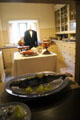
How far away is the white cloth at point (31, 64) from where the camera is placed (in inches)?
75.9

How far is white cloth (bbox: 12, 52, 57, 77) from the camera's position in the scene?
1.93 meters

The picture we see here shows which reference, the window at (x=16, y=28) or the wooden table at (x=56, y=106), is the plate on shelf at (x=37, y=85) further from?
the window at (x=16, y=28)

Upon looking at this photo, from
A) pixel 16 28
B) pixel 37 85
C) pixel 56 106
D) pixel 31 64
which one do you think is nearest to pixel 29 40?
pixel 16 28

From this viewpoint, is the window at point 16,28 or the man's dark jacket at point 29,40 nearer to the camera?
the man's dark jacket at point 29,40

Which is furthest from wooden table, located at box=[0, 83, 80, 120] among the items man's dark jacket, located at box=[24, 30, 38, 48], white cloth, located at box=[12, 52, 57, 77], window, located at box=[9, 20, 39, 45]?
window, located at box=[9, 20, 39, 45]

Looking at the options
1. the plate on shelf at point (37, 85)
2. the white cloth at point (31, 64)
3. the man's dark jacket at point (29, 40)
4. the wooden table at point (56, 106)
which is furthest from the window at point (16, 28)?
the wooden table at point (56, 106)

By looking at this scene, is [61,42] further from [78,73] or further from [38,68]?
[78,73]

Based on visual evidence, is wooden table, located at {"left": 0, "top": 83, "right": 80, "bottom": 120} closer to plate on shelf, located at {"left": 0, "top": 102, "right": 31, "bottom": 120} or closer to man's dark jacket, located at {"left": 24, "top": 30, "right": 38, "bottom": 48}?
plate on shelf, located at {"left": 0, "top": 102, "right": 31, "bottom": 120}

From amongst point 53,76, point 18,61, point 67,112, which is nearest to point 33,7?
point 18,61

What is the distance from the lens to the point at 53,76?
86 cm

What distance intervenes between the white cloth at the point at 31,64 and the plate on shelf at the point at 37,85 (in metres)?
1.12

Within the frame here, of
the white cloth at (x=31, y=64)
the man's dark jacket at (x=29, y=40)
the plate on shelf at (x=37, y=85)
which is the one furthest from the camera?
the man's dark jacket at (x=29, y=40)

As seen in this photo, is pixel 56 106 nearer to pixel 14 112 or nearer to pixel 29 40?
pixel 14 112

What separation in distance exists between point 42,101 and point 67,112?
15 centimetres
